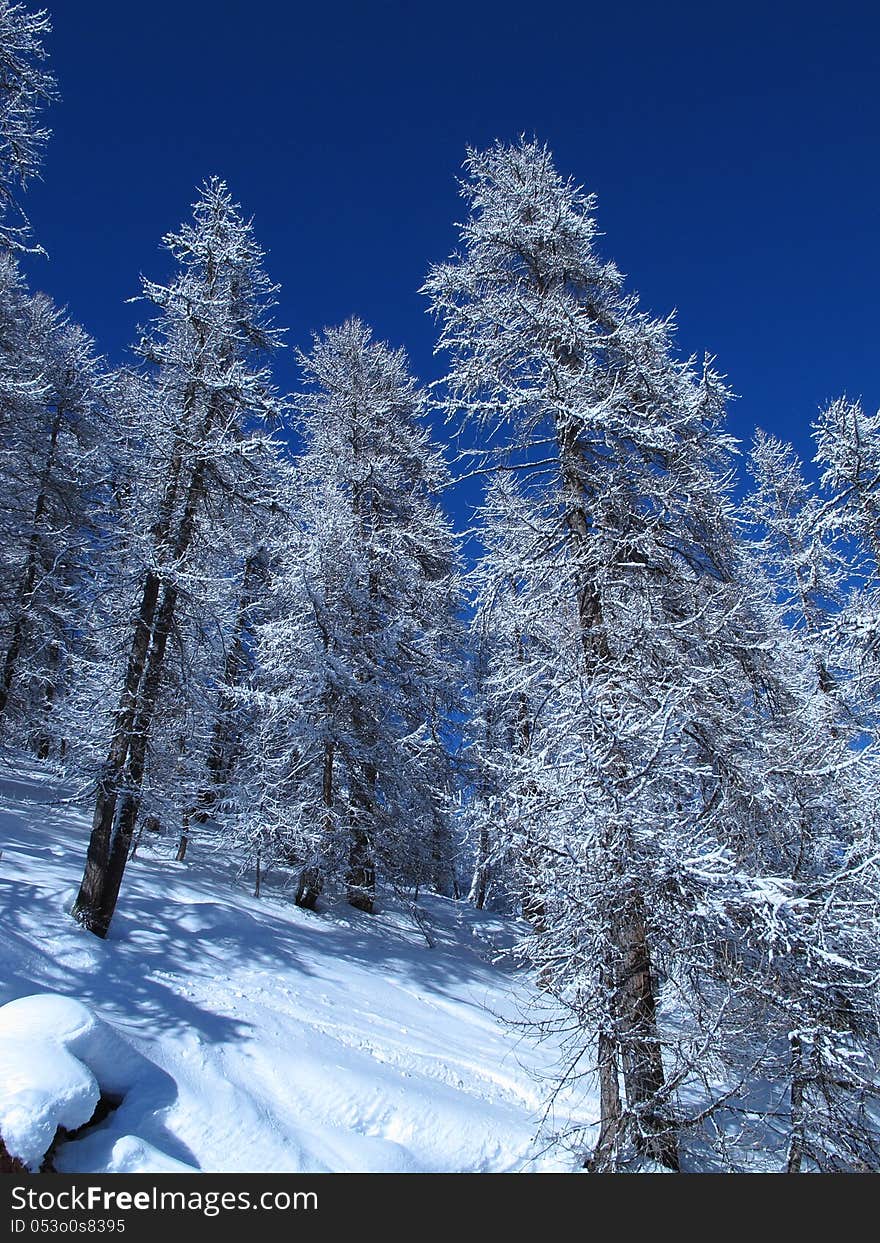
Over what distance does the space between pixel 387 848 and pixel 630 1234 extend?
9681mm

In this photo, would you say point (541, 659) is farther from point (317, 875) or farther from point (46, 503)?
point (46, 503)

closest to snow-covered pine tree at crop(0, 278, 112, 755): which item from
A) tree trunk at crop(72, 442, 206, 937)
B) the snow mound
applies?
tree trunk at crop(72, 442, 206, 937)

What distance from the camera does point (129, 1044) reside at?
6145 mm

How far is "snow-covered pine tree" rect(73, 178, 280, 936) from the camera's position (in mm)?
10367

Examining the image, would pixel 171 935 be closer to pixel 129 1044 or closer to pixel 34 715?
pixel 129 1044

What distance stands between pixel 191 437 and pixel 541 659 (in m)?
7.05

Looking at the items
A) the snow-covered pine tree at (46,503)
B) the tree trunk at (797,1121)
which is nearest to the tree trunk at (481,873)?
the tree trunk at (797,1121)

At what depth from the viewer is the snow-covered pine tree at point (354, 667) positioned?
44.3 feet

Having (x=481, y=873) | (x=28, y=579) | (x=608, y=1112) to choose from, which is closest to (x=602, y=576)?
(x=481, y=873)

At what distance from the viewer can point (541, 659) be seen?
312 inches

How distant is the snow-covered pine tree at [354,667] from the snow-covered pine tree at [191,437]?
5.46 ft

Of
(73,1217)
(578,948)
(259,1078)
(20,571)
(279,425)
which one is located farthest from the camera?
(20,571)

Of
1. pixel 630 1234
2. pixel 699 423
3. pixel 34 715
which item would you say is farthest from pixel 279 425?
pixel 34 715

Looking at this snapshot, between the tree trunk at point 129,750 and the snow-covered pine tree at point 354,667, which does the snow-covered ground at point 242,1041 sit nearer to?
the tree trunk at point 129,750
